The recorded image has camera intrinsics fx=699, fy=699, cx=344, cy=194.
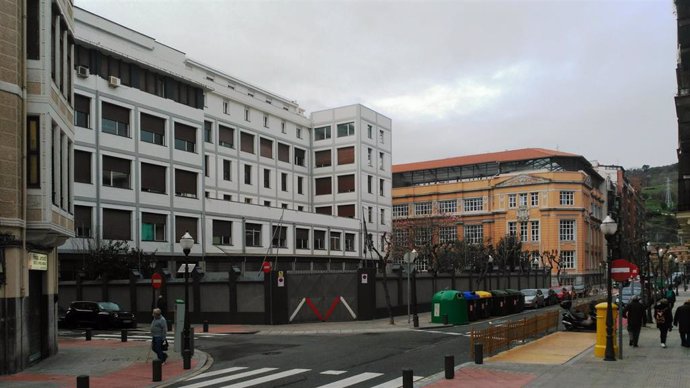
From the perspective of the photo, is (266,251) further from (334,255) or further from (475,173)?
(475,173)

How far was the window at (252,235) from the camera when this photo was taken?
2163 inches

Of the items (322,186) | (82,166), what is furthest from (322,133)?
(82,166)

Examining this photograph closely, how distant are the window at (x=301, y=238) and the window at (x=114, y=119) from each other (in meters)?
20.1

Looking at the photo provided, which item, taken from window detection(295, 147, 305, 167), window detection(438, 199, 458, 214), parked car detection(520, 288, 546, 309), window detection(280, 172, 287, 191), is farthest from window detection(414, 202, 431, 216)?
parked car detection(520, 288, 546, 309)

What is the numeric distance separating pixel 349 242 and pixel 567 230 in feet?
141

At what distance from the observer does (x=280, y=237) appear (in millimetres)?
58469

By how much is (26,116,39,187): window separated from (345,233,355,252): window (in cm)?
4981

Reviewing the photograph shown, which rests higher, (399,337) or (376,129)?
(376,129)

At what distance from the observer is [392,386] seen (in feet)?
47.5

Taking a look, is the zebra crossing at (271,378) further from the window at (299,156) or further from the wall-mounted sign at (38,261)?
the window at (299,156)

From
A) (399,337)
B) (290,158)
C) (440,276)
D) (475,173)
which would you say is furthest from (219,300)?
(475,173)

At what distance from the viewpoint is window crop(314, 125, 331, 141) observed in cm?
7125

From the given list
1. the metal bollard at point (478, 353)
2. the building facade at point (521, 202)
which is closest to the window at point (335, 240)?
the building facade at point (521, 202)

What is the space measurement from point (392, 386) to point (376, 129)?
58.3 m
